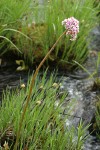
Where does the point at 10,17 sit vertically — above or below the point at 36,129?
above

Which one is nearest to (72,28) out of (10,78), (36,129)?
(36,129)

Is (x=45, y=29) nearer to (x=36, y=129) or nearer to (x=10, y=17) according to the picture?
(x=10, y=17)

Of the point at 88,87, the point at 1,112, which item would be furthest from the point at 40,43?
the point at 1,112

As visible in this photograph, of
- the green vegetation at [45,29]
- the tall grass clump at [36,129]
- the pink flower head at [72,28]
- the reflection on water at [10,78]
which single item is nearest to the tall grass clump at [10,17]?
the green vegetation at [45,29]

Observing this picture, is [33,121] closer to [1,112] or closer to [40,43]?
[1,112]

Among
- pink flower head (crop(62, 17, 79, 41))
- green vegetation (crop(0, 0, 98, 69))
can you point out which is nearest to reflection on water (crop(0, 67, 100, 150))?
green vegetation (crop(0, 0, 98, 69))

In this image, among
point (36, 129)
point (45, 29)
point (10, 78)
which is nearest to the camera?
point (36, 129)

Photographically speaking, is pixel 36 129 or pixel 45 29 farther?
pixel 45 29

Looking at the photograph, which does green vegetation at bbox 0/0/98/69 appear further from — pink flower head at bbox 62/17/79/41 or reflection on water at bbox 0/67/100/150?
pink flower head at bbox 62/17/79/41
